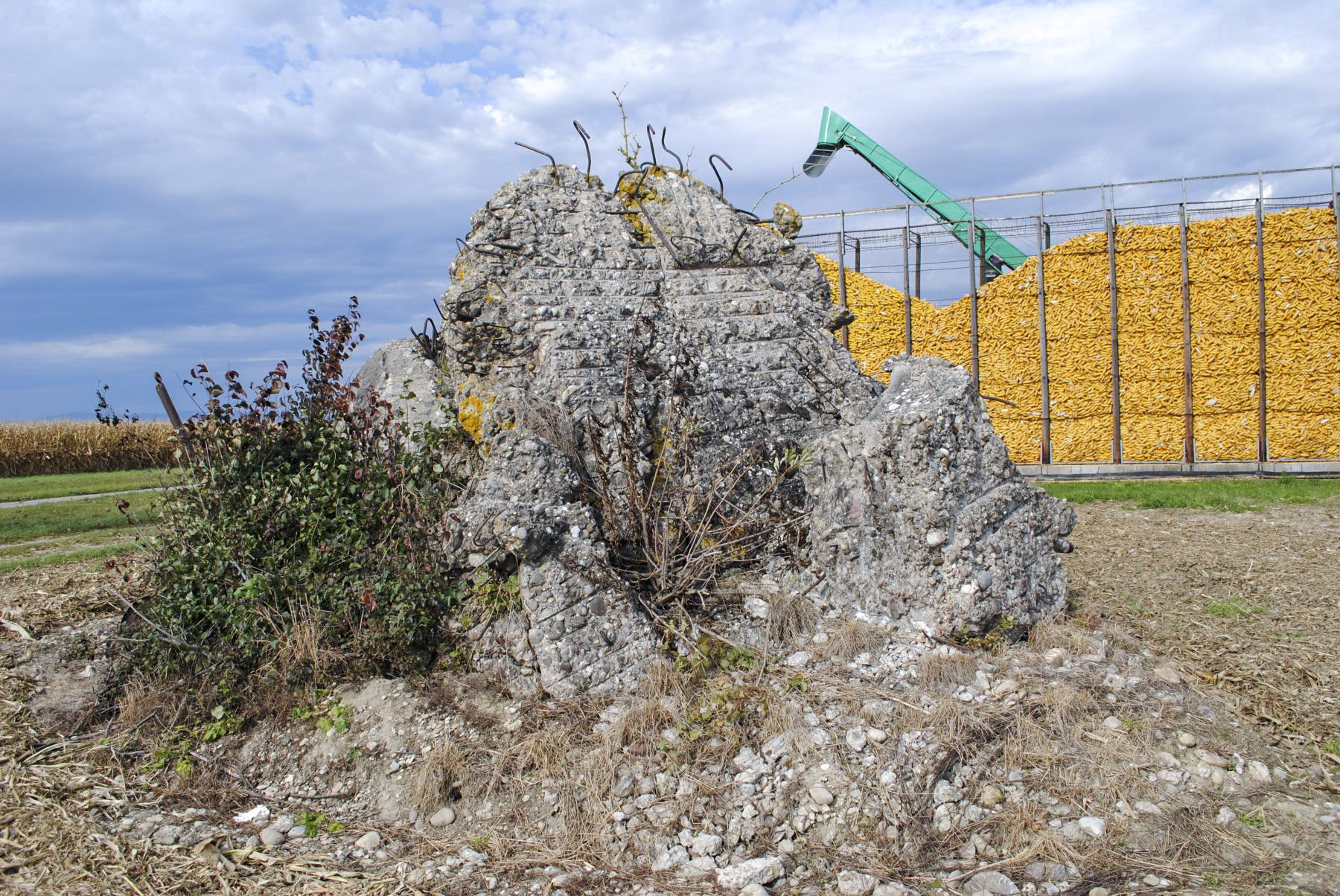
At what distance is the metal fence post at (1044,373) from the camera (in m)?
16.3

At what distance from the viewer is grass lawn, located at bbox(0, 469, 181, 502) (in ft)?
59.2

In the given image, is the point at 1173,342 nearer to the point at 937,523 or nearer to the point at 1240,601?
the point at 1240,601

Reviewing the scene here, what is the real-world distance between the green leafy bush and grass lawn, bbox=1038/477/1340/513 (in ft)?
30.3

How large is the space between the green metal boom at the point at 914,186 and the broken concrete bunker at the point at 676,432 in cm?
1178

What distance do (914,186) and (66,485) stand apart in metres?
20.9

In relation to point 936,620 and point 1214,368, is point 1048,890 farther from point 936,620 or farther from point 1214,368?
point 1214,368

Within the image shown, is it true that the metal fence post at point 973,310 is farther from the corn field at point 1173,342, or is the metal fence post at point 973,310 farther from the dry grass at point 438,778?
the dry grass at point 438,778

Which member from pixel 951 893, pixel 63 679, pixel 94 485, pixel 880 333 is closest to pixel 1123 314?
pixel 880 333

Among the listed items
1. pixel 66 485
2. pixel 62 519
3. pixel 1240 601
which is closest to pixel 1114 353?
pixel 1240 601

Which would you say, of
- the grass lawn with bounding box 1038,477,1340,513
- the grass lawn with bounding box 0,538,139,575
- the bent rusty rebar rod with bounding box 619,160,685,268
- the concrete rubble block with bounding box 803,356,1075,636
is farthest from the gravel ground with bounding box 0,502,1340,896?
the grass lawn with bounding box 1038,477,1340,513

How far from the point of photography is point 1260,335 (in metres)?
15.5

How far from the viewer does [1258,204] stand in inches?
609

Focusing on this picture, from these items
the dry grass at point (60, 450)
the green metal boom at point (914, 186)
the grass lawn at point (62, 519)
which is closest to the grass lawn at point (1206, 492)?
the green metal boom at point (914, 186)

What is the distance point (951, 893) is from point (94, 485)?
866 inches
